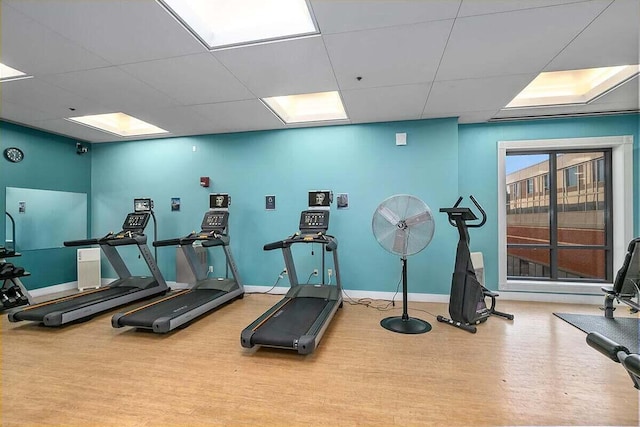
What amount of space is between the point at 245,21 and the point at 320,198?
7.88ft

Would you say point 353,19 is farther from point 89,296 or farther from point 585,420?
point 89,296

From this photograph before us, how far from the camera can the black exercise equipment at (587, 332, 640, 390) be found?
4.01 ft

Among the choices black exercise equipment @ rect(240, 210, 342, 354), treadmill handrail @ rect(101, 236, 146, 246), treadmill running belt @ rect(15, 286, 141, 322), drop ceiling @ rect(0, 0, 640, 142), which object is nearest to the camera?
drop ceiling @ rect(0, 0, 640, 142)

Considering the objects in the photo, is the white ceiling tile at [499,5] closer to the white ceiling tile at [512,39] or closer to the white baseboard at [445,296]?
the white ceiling tile at [512,39]

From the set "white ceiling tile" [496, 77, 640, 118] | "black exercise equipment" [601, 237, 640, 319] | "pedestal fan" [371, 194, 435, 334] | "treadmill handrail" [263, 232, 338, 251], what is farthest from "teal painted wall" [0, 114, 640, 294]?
"black exercise equipment" [601, 237, 640, 319]

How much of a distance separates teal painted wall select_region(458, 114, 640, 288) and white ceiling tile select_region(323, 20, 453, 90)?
1944 millimetres

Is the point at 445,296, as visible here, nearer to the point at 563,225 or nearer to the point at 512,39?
the point at 563,225

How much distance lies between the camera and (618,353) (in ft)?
4.32

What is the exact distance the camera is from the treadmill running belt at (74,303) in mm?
3426

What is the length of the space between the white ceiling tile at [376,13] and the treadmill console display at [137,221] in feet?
13.6

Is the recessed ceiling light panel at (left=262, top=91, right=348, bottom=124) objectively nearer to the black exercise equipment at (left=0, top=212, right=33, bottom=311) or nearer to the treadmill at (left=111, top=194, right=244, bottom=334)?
the treadmill at (left=111, top=194, right=244, bottom=334)

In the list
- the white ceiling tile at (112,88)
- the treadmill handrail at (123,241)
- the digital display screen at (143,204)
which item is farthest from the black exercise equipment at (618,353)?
the digital display screen at (143,204)

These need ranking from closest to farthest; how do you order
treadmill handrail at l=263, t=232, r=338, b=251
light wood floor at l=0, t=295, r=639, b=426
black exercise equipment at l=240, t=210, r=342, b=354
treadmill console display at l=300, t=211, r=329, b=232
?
1. light wood floor at l=0, t=295, r=639, b=426
2. black exercise equipment at l=240, t=210, r=342, b=354
3. treadmill handrail at l=263, t=232, r=338, b=251
4. treadmill console display at l=300, t=211, r=329, b=232

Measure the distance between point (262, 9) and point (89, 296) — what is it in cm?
447
